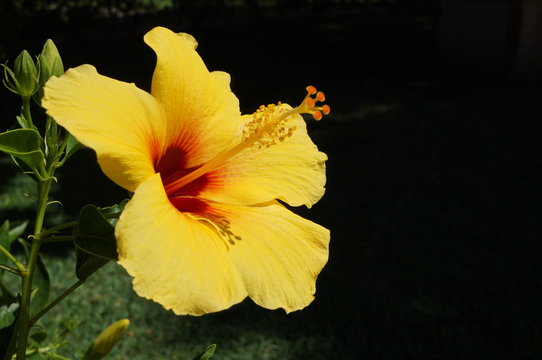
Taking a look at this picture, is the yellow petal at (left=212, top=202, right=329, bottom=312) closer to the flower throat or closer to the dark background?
the flower throat

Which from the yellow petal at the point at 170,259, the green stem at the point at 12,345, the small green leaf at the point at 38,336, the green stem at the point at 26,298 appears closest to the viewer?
the yellow petal at the point at 170,259

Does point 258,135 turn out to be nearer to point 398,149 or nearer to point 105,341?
point 105,341

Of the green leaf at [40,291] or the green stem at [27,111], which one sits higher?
the green stem at [27,111]

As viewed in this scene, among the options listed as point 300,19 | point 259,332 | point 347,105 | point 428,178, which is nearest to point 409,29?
point 300,19

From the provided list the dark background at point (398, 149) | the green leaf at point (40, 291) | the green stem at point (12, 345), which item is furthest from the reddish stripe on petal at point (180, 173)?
the dark background at point (398, 149)

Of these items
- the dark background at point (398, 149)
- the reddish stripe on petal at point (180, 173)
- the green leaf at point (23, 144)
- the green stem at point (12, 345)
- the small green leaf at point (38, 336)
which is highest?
the green leaf at point (23, 144)

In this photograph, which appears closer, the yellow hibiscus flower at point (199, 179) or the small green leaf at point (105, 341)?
the yellow hibiscus flower at point (199, 179)

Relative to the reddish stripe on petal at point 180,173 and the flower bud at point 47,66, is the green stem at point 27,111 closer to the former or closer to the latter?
the flower bud at point 47,66
